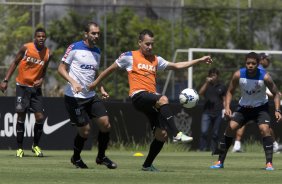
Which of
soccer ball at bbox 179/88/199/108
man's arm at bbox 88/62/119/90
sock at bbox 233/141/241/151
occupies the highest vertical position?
man's arm at bbox 88/62/119/90

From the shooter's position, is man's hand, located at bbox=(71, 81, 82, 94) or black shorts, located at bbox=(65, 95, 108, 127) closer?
man's hand, located at bbox=(71, 81, 82, 94)

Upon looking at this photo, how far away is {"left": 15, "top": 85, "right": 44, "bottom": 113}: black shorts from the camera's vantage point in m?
20.4

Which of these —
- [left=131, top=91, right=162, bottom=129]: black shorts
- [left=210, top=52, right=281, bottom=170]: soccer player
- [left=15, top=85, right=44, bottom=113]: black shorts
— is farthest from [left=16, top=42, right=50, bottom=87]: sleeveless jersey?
[left=131, top=91, right=162, bottom=129]: black shorts

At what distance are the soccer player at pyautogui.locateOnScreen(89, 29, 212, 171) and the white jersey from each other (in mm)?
285

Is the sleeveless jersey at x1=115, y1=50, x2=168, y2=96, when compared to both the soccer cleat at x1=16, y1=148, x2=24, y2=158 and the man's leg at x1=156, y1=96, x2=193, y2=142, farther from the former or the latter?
the soccer cleat at x1=16, y1=148, x2=24, y2=158

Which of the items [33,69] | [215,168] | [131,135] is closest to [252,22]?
[131,135]

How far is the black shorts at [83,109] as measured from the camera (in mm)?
16312

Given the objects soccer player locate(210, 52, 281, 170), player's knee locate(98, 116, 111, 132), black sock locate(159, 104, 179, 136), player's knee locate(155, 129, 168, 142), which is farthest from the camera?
soccer player locate(210, 52, 281, 170)

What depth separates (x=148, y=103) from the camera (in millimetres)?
15531

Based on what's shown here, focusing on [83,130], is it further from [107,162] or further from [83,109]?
[107,162]

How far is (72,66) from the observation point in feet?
54.0

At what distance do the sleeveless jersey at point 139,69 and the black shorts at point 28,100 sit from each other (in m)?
4.74

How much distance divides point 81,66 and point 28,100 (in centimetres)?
424

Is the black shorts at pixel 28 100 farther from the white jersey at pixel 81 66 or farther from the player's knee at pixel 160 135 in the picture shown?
the player's knee at pixel 160 135
